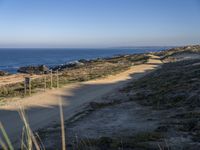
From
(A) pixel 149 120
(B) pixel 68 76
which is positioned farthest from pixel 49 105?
(B) pixel 68 76

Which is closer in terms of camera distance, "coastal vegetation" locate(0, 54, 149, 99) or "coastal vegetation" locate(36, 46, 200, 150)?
"coastal vegetation" locate(36, 46, 200, 150)

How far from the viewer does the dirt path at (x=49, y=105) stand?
1553 cm

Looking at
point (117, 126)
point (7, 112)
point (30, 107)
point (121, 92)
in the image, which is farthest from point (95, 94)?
point (117, 126)

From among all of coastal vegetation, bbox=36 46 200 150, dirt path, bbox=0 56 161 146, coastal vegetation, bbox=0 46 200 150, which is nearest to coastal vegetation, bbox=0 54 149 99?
dirt path, bbox=0 56 161 146

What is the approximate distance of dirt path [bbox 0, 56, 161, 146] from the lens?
1553 centimetres

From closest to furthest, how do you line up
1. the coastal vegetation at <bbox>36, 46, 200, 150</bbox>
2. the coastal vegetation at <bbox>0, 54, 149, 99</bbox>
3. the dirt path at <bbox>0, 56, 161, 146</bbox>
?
1. the coastal vegetation at <bbox>36, 46, 200, 150</bbox>
2. the dirt path at <bbox>0, 56, 161, 146</bbox>
3. the coastal vegetation at <bbox>0, 54, 149, 99</bbox>

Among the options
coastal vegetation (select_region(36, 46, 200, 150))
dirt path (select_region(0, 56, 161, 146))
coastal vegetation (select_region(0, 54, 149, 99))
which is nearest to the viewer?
coastal vegetation (select_region(36, 46, 200, 150))

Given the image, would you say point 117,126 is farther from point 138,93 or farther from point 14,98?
point 14,98

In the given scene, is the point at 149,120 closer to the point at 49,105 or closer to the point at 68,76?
the point at 49,105

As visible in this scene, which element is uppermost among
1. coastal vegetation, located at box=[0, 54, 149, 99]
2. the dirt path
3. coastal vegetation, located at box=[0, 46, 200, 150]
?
coastal vegetation, located at box=[0, 46, 200, 150]

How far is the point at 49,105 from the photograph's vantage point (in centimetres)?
2044

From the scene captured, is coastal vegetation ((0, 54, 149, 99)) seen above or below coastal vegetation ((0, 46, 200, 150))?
below

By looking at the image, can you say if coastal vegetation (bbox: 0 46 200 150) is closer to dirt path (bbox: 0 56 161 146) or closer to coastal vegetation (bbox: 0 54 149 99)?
dirt path (bbox: 0 56 161 146)

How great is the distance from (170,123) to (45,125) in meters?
4.53
